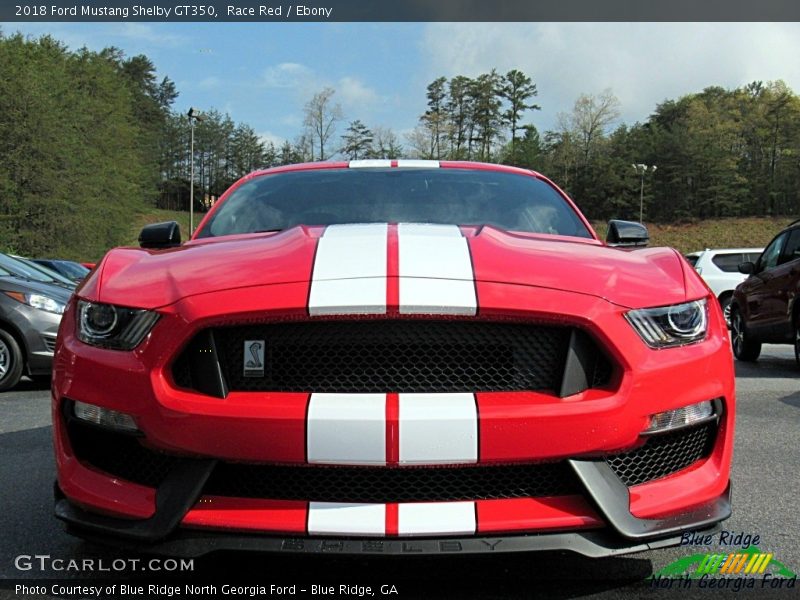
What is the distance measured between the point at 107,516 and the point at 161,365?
0.43 metres

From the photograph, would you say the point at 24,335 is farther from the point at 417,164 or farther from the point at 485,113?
the point at 485,113

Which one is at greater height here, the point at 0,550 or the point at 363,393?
the point at 363,393

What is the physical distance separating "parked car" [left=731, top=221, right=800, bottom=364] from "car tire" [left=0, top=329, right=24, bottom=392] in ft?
26.2

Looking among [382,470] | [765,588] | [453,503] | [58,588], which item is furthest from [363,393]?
[765,588]

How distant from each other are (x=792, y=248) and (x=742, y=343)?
161 centimetres

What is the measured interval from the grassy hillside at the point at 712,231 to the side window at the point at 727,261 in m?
52.3

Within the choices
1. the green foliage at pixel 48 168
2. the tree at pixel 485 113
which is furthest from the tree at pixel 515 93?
the green foliage at pixel 48 168

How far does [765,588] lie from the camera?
7.82 feet

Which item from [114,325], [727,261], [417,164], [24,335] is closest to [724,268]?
[727,261]

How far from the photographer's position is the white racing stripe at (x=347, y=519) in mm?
1974

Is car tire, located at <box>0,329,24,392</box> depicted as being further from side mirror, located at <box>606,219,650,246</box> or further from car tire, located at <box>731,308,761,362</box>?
car tire, located at <box>731,308,761,362</box>

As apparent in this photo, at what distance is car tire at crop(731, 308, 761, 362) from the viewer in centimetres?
1020

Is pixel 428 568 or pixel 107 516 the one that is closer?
pixel 107 516

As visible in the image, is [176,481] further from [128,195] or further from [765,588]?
[128,195]
